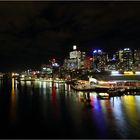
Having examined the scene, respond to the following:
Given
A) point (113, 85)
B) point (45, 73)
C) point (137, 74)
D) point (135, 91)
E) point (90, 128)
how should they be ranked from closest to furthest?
point (90, 128)
point (135, 91)
point (113, 85)
point (137, 74)
point (45, 73)

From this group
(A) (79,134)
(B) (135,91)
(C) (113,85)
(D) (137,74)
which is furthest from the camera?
(D) (137,74)

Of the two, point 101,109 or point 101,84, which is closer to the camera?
point 101,109

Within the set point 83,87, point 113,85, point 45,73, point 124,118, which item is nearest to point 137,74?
point 113,85

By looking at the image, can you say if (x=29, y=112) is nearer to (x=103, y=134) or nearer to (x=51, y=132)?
(x=51, y=132)

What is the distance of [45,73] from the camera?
15562cm

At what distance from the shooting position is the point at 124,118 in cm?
2531

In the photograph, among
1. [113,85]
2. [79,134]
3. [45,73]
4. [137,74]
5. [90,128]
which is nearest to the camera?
[79,134]

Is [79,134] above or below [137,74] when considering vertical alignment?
below

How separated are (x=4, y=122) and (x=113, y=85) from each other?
37199mm

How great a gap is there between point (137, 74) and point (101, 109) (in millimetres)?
34084

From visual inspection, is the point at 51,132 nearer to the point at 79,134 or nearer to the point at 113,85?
the point at 79,134

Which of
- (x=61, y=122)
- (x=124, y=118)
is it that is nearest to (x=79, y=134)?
(x=61, y=122)

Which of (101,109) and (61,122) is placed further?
(101,109)

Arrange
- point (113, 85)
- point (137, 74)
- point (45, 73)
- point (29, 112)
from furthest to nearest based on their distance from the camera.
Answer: point (45, 73) < point (137, 74) < point (113, 85) < point (29, 112)
